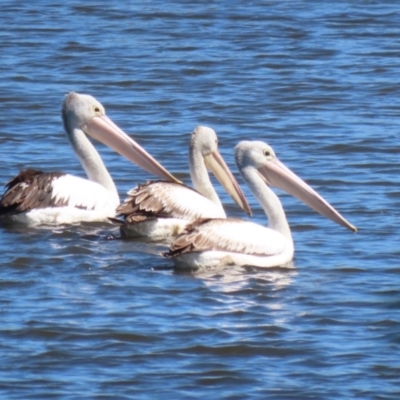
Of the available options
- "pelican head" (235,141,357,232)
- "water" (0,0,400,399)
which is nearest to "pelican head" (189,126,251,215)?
"water" (0,0,400,399)

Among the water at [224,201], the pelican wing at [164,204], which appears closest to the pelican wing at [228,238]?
the water at [224,201]

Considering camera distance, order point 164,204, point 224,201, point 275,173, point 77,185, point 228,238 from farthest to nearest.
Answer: point 224,201 < point 77,185 < point 164,204 < point 275,173 < point 228,238

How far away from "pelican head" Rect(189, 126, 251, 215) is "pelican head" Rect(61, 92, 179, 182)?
1.52 feet

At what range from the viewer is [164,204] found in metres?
8.84

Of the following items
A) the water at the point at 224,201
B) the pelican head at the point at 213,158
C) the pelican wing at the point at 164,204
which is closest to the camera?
the water at the point at 224,201

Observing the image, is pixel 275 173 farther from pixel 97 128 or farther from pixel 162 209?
pixel 97 128

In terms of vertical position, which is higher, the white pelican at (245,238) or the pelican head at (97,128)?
the pelican head at (97,128)

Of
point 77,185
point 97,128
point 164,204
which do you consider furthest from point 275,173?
point 97,128

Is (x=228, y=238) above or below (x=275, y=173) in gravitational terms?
below

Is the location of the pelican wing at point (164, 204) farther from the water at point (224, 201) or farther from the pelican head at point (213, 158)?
the pelican head at point (213, 158)

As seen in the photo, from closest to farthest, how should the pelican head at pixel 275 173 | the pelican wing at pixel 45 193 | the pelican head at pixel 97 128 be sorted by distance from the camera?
the pelican head at pixel 275 173 → the pelican wing at pixel 45 193 → the pelican head at pixel 97 128

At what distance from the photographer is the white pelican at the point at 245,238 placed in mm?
8008

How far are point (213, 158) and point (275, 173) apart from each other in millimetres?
804

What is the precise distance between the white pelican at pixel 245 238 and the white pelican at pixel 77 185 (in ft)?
3.94
